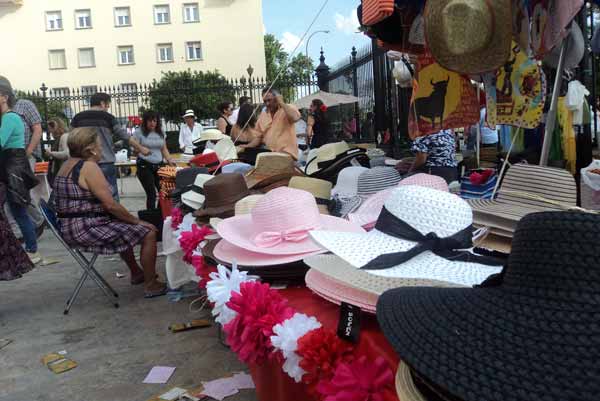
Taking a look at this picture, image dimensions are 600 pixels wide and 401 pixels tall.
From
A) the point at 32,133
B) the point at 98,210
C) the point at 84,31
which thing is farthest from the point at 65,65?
the point at 98,210

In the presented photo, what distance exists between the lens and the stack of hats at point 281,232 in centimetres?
234

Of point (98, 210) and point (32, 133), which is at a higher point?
point (32, 133)

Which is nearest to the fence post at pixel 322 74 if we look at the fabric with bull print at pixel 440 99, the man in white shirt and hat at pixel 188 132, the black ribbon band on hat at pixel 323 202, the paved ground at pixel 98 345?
the man in white shirt and hat at pixel 188 132

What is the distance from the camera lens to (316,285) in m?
1.92

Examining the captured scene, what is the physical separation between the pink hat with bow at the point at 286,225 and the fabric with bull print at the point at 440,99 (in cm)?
142

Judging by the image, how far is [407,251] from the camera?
164cm

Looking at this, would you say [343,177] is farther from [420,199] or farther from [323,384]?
[323,384]

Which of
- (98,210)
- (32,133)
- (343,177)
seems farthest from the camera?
(32,133)

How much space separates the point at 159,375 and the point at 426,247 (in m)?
2.28

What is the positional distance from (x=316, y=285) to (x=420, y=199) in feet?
1.53

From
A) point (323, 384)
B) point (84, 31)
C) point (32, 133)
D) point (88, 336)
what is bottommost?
point (88, 336)

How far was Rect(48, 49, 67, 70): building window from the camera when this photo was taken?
37594 mm

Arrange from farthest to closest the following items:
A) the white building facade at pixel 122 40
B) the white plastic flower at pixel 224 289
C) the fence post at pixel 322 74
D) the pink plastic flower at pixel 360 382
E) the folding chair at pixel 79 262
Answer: the white building facade at pixel 122 40 < the fence post at pixel 322 74 < the folding chair at pixel 79 262 < the white plastic flower at pixel 224 289 < the pink plastic flower at pixel 360 382

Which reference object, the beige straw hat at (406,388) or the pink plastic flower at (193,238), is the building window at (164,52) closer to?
the pink plastic flower at (193,238)
